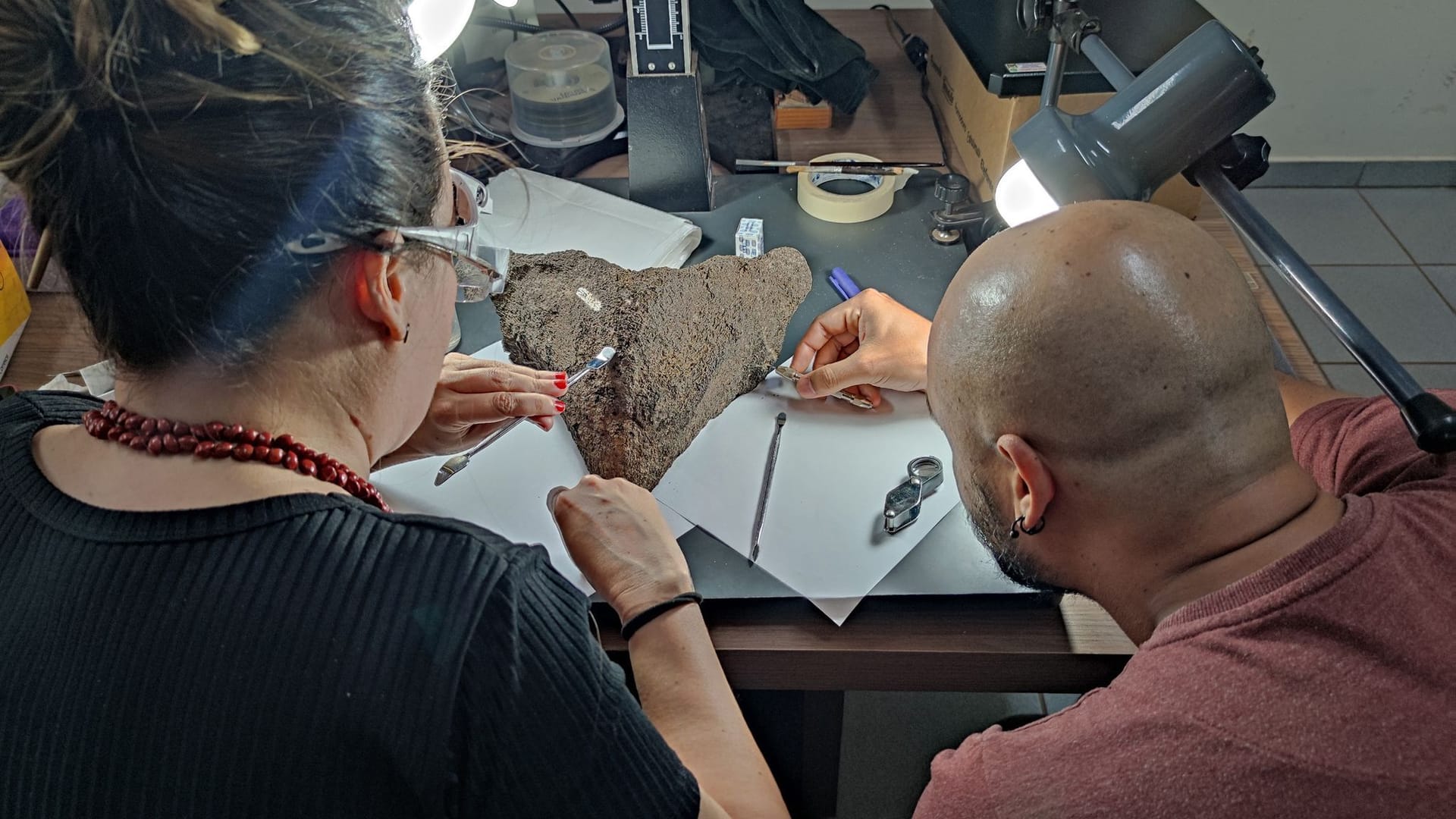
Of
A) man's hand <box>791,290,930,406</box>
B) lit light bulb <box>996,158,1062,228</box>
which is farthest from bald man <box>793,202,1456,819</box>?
man's hand <box>791,290,930,406</box>

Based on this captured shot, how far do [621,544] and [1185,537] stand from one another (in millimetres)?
549

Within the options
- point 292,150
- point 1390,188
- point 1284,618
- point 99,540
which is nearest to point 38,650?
point 99,540

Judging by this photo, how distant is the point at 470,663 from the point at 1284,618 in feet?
2.02

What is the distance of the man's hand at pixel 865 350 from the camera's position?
1184 mm

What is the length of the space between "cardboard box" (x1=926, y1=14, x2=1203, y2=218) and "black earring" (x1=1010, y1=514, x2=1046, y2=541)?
673 millimetres

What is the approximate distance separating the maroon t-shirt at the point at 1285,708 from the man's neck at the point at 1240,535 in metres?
0.04

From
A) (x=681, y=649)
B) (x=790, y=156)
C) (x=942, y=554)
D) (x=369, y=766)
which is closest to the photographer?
(x=369, y=766)

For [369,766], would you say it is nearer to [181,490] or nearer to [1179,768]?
[181,490]

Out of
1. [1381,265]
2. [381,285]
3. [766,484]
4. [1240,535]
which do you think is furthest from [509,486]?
[1381,265]

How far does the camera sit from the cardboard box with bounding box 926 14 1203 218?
1394 mm

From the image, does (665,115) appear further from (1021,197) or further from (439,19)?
(1021,197)

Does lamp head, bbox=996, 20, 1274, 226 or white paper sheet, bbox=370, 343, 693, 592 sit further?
white paper sheet, bbox=370, 343, 693, 592

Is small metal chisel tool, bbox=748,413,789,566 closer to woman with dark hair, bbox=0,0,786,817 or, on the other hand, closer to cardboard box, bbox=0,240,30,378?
woman with dark hair, bbox=0,0,786,817

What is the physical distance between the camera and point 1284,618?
27.8 inches
